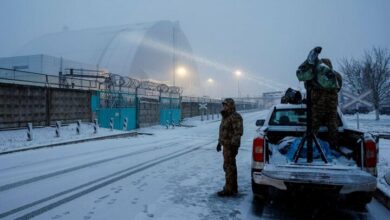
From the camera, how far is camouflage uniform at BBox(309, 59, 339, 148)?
6.37 meters

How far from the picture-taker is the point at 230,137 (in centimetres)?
648

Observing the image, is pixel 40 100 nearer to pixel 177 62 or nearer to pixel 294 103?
pixel 294 103

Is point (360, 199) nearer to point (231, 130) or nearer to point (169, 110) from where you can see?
point (231, 130)

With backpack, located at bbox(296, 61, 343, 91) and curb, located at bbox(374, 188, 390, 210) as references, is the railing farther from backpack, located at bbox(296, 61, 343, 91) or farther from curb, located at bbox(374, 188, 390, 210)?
curb, located at bbox(374, 188, 390, 210)

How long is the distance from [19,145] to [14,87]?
15.6ft

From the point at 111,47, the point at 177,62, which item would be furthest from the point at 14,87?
the point at 177,62

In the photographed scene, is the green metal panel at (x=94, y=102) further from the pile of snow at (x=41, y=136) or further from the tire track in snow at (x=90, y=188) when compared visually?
the tire track in snow at (x=90, y=188)

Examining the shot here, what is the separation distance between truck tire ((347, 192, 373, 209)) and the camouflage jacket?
203 cm

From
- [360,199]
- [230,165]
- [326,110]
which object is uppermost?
[326,110]

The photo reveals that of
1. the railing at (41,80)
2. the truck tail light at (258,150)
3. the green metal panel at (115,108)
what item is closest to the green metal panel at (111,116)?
the green metal panel at (115,108)

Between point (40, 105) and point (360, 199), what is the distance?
1775cm

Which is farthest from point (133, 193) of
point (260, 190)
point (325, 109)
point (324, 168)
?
point (325, 109)

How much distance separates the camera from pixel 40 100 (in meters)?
19.3

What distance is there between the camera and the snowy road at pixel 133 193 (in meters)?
5.41
